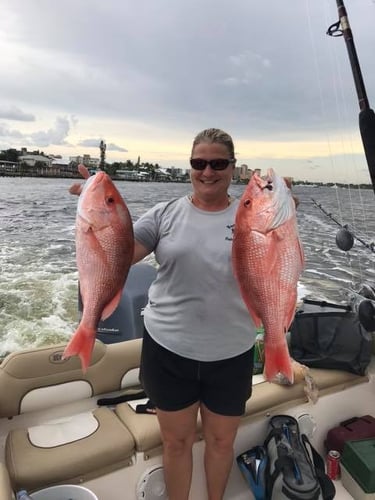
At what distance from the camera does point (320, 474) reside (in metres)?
2.42

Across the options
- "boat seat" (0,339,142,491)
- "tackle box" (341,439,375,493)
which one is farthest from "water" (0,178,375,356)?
"tackle box" (341,439,375,493)

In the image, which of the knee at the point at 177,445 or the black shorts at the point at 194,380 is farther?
the knee at the point at 177,445

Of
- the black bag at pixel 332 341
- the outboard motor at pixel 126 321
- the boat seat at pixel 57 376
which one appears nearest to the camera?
the boat seat at pixel 57 376

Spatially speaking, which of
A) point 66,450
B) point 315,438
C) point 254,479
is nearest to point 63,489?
point 66,450

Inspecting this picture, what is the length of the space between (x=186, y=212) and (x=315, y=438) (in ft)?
6.91

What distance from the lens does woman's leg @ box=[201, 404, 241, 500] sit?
1841 millimetres

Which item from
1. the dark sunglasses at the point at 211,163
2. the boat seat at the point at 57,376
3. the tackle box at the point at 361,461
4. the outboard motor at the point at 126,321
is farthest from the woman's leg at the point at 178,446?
the outboard motor at the point at 126,321

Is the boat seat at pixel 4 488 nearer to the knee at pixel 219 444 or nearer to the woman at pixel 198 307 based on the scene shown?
the woman at pixel 198 307

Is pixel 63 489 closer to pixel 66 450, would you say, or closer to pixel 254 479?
pixel 66 450

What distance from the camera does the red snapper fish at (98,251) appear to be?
1191 millimetres

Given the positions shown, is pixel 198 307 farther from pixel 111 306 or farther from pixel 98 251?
pixel 98 251

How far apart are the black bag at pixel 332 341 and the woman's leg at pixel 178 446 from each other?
1404 mm

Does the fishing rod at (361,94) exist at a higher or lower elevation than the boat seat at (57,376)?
higher

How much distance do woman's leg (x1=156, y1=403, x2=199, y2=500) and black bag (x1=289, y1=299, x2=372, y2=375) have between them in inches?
55.3
